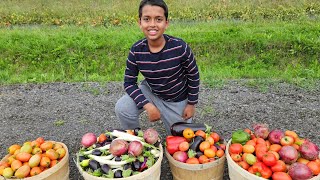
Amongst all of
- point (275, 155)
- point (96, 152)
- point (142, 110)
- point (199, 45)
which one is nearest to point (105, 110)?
point (142, 110)

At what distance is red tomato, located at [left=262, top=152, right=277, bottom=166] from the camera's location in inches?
101

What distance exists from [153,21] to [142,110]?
91 centimetres

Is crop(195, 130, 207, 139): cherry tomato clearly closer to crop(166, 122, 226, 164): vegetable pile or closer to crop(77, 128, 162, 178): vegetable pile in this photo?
crop(166, 122, 226, 164): vegetable pile

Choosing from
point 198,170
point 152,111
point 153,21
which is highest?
point 153,21

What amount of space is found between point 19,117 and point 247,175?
3.28 metres

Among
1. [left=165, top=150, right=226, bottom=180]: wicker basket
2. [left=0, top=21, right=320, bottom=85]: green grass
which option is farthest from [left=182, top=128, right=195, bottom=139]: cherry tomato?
[left=0, top=21, right=320, bottom=85]: green grass

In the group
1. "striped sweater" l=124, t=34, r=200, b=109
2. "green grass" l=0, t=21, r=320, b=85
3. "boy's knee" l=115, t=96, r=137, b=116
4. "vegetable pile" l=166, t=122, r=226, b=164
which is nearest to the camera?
"vegetable pile" l=166, t=122, r=226, b=164

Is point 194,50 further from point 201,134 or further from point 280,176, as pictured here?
point 280,176

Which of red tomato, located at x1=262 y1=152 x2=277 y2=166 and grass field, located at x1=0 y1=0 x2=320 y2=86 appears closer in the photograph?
red tomato, located at x1=262 y1=152 x2=277 y2=166

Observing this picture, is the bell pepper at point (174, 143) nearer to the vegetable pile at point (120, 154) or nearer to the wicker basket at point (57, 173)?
the vegetable pile at point (120, 154)

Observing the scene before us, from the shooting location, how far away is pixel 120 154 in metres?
2.74

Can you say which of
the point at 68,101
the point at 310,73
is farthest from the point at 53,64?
the point at 310,73

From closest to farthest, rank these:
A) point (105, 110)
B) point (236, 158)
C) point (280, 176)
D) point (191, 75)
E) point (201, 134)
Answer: point (280, 176)
point (236, 158)
point (201, 134)
point (191, 75)
point (105, 110)

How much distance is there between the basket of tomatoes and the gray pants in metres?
0.39
